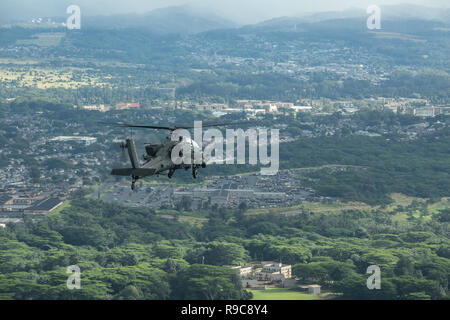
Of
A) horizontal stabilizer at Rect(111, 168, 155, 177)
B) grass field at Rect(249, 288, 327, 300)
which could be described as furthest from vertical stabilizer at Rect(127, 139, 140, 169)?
grass field at Rect(249, 288, 327, 300)

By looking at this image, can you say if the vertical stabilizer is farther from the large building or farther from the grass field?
the large building

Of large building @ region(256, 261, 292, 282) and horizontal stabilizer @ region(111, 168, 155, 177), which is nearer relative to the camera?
horizontal stabilizer @ region(111, 168, 155, 177)

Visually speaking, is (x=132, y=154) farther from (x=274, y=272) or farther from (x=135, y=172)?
(x=274, y=272)

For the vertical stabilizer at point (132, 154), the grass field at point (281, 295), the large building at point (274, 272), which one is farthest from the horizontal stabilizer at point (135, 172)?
the large building at point (274, 272)

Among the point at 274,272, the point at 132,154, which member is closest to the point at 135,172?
the point at 132,154

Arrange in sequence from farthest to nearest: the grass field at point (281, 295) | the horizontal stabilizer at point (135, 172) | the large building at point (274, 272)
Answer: the large building at point (274, 272) → the grass field at point (281, 295) → the horizontal stabilizer at point (135, 172)

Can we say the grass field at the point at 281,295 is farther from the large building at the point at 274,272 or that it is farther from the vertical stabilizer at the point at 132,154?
the vertical stabilizer at the point at 132,154

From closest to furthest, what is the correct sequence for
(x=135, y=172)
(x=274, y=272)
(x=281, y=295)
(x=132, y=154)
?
(x=135, y=172), (x=132, y=154), (x=281, y=295), (x=274, y=272)

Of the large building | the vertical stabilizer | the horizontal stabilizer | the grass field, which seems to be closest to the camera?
the horizontal stabilizer
